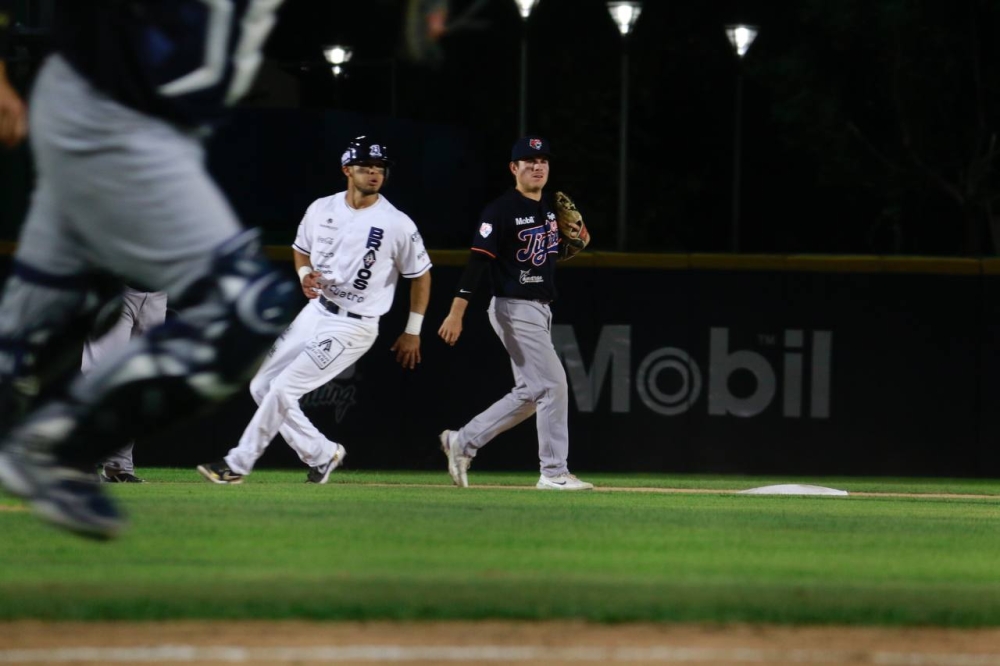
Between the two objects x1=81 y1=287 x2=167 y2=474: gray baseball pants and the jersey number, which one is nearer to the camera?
the jersey number

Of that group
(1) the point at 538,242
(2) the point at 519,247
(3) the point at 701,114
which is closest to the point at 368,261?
(2) the point at 519,247

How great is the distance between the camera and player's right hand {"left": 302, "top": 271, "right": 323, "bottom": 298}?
10812mm

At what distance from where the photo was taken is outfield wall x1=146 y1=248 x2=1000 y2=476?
1445cm

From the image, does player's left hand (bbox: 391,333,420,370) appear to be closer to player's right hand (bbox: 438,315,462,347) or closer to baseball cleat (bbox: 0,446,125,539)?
player's right hand (bbox: 438,315,462,347)

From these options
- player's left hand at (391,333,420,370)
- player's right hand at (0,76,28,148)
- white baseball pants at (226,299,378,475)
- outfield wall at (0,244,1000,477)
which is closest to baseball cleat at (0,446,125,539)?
player's right hand at (0,76,28,148)

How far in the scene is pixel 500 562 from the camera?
5.89 m

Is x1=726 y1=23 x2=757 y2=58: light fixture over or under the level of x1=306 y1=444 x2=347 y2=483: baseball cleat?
over

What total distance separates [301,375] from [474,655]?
6.50 meters

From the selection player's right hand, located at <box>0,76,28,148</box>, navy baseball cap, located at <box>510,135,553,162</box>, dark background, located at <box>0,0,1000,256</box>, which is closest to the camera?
player's right hand, located at <box>0,76,28,148</box>

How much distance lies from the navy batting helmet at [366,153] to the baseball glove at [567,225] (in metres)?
1.28

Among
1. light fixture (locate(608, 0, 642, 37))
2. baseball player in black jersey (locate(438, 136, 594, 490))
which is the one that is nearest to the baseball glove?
baseball player in black jersey (locate(438, 136, 594, 490))

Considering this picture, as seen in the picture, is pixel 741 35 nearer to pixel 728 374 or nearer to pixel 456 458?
pixel 728 374

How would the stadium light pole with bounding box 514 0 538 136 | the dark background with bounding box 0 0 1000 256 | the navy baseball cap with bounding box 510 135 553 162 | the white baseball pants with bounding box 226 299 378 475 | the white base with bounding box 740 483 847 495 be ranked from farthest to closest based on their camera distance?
1. the dark background with bounding box 0 0 1000 256
2. the stadium light pole with bounding box 514 0 538 136
3. the white base with bounding box 740 483 847 495
4. the navy baseball cap with bounding box 510 135 553 162
5. the white baseball pants with bounding box 226 299 378 475

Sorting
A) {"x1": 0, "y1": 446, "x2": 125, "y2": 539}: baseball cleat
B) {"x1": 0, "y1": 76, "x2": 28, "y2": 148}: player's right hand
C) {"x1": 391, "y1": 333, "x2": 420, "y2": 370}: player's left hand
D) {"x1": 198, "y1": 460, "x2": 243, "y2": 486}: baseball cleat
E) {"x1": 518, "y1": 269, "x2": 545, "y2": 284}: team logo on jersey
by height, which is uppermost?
{"x1": 0, "y1": 76, "x2": 28, "y2": 148}: player's right hand
